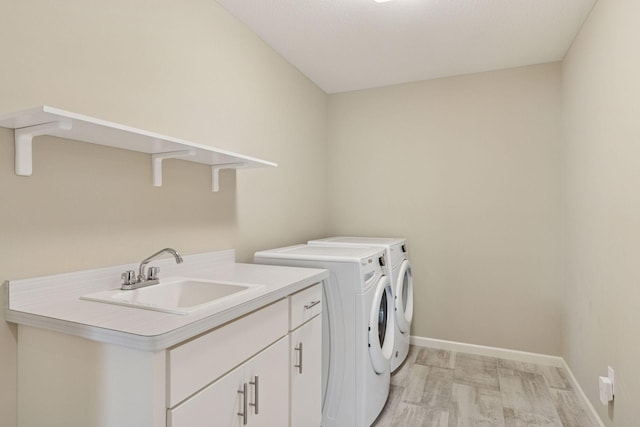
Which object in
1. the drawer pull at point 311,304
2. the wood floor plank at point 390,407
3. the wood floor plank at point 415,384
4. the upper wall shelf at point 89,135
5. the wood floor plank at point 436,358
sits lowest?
the wood floor plank at point 390,407

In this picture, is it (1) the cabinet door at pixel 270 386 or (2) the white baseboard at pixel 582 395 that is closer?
(1) the cabinet door at pixel 270 386

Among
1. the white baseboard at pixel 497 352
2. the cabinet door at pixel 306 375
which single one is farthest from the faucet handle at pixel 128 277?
the white baseboard at pixel 497 352

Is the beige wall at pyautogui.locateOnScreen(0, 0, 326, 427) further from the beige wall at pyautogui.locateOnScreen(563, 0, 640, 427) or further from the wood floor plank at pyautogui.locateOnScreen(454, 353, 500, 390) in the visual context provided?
the beige wall at pyautogui.locateOnScreen(563, 0, 640, 427)

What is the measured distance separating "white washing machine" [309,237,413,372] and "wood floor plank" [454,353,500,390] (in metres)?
0.42

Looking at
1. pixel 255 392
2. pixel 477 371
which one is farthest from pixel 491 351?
pixel 255 392

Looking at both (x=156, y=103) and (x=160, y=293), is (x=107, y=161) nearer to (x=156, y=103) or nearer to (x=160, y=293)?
(x=156, y=103)

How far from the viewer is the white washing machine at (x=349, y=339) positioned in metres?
1.87

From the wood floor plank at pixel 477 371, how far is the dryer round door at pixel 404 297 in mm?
469

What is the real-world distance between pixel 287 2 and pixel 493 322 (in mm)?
2761

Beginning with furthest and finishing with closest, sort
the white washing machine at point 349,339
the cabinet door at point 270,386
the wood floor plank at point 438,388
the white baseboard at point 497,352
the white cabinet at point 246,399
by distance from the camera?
the white baseboard at point 497,352 < the wood floor plank at point 438,388 < the white washing machine at point 349,339 < the cabinet door at point 270,386 < the white cabinet at point 246,399

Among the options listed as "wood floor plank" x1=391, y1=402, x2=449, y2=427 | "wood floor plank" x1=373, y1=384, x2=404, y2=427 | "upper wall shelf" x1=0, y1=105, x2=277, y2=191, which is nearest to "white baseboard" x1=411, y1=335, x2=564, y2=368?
"wood floor plank" x1=373, y1=384, x2=404, y2=427

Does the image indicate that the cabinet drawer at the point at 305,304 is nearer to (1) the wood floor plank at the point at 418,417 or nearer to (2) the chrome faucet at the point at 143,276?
(2) the chrome faucet at the point at 143,276

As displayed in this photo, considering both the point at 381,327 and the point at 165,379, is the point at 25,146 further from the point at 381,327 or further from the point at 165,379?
the point at 381,327

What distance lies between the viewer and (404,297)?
115 inches
